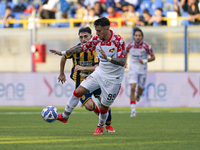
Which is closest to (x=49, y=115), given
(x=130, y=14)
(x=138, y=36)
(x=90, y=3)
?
(x=138, y=36)

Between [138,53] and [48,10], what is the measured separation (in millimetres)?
7629

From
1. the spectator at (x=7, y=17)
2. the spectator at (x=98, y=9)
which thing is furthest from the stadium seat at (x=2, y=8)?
the spectator at (x=98, y=9)

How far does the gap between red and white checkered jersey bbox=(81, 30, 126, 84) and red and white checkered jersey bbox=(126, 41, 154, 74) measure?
17.8 ft

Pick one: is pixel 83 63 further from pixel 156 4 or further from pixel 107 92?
pixel 156 4

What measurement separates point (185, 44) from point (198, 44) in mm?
438

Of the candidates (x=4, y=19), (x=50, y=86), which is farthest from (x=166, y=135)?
(x=4, y=19)

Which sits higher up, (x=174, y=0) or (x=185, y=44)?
(x=174, y=0)

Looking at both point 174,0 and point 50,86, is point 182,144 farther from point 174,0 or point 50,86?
point 174,0

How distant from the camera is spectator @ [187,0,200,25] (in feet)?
55.0

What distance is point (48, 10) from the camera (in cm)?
1922

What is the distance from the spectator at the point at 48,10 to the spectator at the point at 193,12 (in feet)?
18.6

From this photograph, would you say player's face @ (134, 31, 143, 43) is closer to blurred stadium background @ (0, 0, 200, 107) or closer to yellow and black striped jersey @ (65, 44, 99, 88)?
blurred stadium background @ (0, 0, 200, 107)

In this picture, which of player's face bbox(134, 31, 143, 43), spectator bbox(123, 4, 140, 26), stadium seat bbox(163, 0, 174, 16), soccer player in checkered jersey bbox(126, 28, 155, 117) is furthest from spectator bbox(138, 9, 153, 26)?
player's face bbox(134, 31, 143, 43)

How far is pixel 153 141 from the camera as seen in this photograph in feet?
20.1
